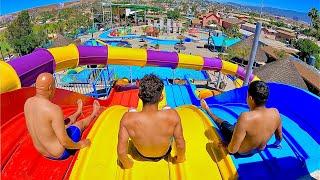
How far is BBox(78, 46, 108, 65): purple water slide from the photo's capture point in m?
7.05

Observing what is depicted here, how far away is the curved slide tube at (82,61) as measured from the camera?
14.5ft

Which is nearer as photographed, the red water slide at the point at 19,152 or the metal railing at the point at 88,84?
the red water slide at the point at 19,152

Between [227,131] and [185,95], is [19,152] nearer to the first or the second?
[227,131]

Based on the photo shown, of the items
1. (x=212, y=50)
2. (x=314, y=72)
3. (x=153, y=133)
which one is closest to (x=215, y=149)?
(x=153, y=133)

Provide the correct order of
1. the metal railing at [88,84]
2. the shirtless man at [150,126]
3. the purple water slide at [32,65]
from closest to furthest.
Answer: the shirtless man at [150,126]
the purple water slide at [32,65]
the metal railing at [88,84]

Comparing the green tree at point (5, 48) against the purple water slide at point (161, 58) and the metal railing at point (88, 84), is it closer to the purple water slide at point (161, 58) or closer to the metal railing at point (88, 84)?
the metal railing at point (88, 84)

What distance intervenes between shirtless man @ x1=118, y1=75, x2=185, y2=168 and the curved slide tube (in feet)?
6.64

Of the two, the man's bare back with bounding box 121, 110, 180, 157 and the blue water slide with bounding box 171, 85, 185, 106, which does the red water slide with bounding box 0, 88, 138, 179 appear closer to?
the man's bare back with bounding box 121, 110, 180, 157

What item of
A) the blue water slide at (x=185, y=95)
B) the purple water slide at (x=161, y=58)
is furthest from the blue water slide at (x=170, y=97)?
the purple water slide at (x=161, y=58)

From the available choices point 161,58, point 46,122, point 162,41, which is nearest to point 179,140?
point 46,122

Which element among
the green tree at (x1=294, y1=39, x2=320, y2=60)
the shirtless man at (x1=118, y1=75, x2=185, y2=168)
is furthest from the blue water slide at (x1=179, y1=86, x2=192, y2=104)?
the green tree at (x1=294, y1=39, x2=320, y2=60)

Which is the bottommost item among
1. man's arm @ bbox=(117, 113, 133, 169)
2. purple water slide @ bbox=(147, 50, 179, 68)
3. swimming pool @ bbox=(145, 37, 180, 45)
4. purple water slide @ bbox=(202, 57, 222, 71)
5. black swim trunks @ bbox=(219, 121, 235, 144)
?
swimming pool @ bbox=(145, 37, 180, 45)

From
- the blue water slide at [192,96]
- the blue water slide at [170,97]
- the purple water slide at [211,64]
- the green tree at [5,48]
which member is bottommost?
the green tree at [5,48]

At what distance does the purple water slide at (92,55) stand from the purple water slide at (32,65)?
3.46 ft
